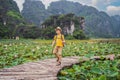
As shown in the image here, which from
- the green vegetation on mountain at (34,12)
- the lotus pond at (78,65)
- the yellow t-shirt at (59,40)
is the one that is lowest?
the lotus pond at (78,65)

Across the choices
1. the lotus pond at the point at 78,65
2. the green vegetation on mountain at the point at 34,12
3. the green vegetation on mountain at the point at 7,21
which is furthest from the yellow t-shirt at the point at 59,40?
the green vegetation on mountain at the point at 34,12

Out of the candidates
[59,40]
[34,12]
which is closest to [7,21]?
[59,40]

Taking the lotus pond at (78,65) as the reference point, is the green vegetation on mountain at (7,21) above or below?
above

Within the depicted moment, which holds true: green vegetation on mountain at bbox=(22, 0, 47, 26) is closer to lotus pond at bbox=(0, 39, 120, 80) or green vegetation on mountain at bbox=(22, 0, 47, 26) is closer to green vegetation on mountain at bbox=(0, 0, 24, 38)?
green vegetation on mountain at bbox=(0, 0, 24, 38)

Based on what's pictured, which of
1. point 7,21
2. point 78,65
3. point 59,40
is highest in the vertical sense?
point 7,21

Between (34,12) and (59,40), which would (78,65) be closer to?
(59,40)

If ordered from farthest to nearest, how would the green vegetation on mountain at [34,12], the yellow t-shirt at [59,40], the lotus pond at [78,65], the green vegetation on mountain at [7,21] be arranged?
the green vegetation on mountain at [34,12] → the green vegetation on mountain at [7,21] → the yellow t-shirt at [59,40] → the lotus pond at [78,65]

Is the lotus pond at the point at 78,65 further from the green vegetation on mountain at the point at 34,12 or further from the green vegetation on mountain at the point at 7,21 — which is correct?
the green vegetation on mountain at the point at 34,12

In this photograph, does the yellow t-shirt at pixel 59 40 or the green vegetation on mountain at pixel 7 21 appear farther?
the green vegetation on mountain at pixel 7 21

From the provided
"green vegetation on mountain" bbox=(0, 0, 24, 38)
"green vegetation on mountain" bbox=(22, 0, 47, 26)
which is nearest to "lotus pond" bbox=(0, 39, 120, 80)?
"green vegetation on mountain" bbox=(0, 0, 24, 38)

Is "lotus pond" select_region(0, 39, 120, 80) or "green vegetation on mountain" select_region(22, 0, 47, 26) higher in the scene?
"green vegetation on mountain" select_region(22, 0, 47, 26)

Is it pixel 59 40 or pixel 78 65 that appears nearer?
pixel 59 40

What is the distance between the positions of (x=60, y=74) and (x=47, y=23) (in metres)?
71.7

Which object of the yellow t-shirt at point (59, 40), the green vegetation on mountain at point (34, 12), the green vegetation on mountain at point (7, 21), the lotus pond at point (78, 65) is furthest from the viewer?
the green vegetation on mountain at point (34, 12)
